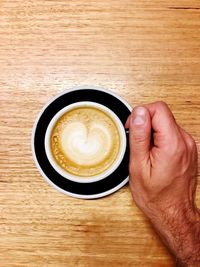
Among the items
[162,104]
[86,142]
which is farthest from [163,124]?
[86,142]

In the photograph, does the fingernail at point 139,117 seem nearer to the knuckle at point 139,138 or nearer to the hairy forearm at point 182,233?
the knuckle at point 139,138

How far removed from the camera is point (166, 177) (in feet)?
3.96

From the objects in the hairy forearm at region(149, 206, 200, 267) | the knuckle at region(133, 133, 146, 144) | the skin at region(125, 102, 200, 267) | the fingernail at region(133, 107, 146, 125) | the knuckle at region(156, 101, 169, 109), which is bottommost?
the hairy forearm at region(149, 206, 200, 267)

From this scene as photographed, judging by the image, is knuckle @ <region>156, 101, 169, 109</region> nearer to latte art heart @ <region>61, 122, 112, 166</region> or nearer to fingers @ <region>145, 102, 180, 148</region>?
fingers @ <region>145, 102, 180, 148</region>

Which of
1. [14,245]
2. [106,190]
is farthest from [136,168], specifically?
[14,245]

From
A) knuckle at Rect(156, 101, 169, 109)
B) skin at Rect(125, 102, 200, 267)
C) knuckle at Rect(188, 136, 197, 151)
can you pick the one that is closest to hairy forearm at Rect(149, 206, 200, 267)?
skin at Rect(125, 102, 200, 267)

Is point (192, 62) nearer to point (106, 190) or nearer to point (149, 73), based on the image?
point (149, 73)

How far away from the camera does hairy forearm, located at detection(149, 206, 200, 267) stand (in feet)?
4.10

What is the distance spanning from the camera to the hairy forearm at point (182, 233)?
1.25 metres

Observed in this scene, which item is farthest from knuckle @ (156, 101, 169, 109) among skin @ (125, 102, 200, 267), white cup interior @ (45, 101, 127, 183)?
white cup interior @ (45, 101, 127, 183)

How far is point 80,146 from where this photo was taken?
1242 millimetres

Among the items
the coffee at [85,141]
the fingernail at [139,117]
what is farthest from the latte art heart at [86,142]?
the fingernail at [139,117]

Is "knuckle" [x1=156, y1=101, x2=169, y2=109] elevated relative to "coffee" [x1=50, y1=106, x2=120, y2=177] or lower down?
elevated

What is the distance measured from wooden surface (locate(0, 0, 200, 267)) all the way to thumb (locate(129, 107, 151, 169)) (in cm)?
10
